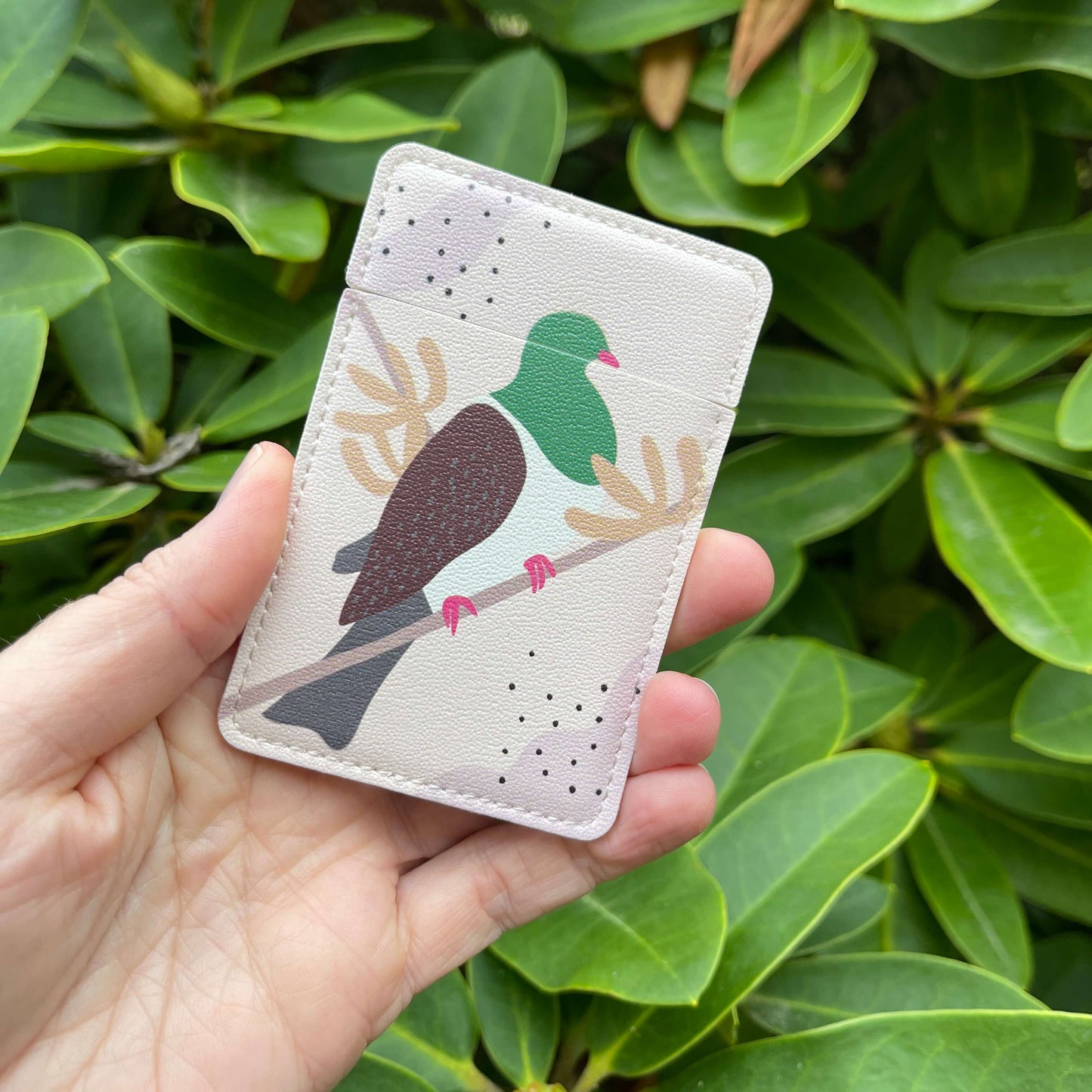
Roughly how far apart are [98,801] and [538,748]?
1.24 feet

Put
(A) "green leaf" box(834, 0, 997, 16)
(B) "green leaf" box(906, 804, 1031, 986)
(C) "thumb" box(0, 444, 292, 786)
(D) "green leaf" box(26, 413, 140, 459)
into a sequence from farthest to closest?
(B) "green leaf" box(906, 804, 1031, 986) → (D) "green leaf" box(26, 413, 140, 459) → (A) "green leaf" box(834, 0, 997, 16) → (C) "thumb" box(0, 444, 292, 786)

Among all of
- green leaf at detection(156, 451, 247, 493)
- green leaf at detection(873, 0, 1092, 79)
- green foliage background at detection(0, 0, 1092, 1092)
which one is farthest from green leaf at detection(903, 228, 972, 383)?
green leaf at detection(156, 451, 247, 493)

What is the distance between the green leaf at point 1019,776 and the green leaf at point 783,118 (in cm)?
73

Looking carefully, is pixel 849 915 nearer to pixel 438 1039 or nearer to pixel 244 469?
pixel 438 1039

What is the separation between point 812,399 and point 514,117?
47 cm

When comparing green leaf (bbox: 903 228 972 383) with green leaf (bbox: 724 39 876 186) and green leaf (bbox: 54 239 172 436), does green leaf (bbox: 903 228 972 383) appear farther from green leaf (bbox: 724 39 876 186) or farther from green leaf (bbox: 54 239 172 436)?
green leaf (bbox: 54 239 172 436)

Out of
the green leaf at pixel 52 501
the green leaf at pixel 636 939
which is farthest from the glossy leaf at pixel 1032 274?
the green leaf at pixel 52 501

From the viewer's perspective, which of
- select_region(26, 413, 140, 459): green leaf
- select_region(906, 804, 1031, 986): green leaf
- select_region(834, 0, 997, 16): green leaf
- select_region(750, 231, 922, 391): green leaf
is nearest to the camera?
select_region(834, 0, 997, 16): green leaf

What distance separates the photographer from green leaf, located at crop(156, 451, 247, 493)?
35.2 inches

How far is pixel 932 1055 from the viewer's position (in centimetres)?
78

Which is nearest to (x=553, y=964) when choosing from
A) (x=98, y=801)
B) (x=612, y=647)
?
(x=612, y=647)

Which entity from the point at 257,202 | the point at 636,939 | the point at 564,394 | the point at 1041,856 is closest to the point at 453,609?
the point at 564,394

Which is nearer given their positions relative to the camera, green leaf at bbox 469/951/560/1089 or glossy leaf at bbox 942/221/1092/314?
green leaf at bbox 469/951/560/1089

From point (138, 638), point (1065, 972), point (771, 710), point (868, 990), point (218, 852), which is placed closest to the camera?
point (138, 638)
